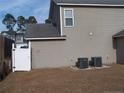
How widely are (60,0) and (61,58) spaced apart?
490 centimetres

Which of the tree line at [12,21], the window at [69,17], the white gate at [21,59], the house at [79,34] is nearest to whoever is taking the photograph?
the white gate at [21,59]

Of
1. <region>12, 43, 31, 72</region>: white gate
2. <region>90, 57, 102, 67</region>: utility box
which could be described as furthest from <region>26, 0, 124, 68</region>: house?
<region>90, 57, 102, 67</region>: utility box

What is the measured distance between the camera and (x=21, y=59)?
2017cm

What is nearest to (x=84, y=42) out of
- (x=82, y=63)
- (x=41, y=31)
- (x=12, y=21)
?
(x=82, y=63)

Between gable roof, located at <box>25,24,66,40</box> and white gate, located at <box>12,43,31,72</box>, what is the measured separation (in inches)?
Answer: 65.7

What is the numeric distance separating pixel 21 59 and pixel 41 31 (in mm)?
4410

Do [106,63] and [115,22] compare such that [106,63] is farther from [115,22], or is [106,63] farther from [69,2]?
[69,2]

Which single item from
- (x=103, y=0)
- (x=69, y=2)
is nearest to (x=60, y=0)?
(x=69, y=2)

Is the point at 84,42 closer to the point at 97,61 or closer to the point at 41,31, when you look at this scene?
the point at 97,61

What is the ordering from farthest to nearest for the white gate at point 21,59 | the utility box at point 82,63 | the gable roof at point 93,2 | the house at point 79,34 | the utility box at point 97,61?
the gable roof at point 93,2
the house at point 79,34
the utility box at point 97,61
the utility box at point 82,63
the white gate at point 21,59

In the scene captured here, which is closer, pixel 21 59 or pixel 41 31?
pixel 21 59

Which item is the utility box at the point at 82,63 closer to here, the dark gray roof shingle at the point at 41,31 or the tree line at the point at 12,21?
the dark gray roof shingle at the point at 41,31

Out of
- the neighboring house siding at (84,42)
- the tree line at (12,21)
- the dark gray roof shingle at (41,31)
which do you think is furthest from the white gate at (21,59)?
the tree line at (12,21)

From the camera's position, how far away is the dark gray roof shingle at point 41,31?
22.2 meters
